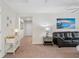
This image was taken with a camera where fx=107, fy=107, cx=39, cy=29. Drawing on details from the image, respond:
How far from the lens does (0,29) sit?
4328 millimetres

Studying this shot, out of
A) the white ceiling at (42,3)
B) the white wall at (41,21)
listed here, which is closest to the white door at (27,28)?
the white wall at (41,21)

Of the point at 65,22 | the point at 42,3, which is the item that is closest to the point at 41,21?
the point at 65,22

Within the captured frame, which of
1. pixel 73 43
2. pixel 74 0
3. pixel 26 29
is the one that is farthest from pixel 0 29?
pixel 26 29

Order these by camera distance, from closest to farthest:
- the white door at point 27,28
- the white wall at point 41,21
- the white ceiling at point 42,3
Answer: the white ceiling at point 42,3 < the white wall at point 41,21 < the white door at point 27,28

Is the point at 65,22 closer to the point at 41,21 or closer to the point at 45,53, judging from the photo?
the point at 41,21

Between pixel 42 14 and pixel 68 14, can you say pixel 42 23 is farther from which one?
pixel 68 14

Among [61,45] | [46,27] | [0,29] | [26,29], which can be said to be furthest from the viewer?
[26,29]

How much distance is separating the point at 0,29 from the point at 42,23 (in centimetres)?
428

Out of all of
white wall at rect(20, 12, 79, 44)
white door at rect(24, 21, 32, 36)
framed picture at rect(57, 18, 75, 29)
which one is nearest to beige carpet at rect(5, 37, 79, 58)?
white wall at rect(20, 12, 79, 44)

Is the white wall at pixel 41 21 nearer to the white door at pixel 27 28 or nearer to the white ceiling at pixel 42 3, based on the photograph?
the white ceiling at pixel 42 3

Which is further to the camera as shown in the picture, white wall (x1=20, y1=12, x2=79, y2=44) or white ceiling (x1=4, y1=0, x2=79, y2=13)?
white wall (x1=20, y1=12, x2=79, y2=44)

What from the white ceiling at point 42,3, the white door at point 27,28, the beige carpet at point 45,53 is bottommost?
the beige carpet at point 45,53

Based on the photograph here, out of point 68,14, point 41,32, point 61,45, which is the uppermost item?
point 68,14

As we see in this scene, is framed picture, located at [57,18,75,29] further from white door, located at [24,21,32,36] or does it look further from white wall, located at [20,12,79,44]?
white door, located at [24,21,32,36]
